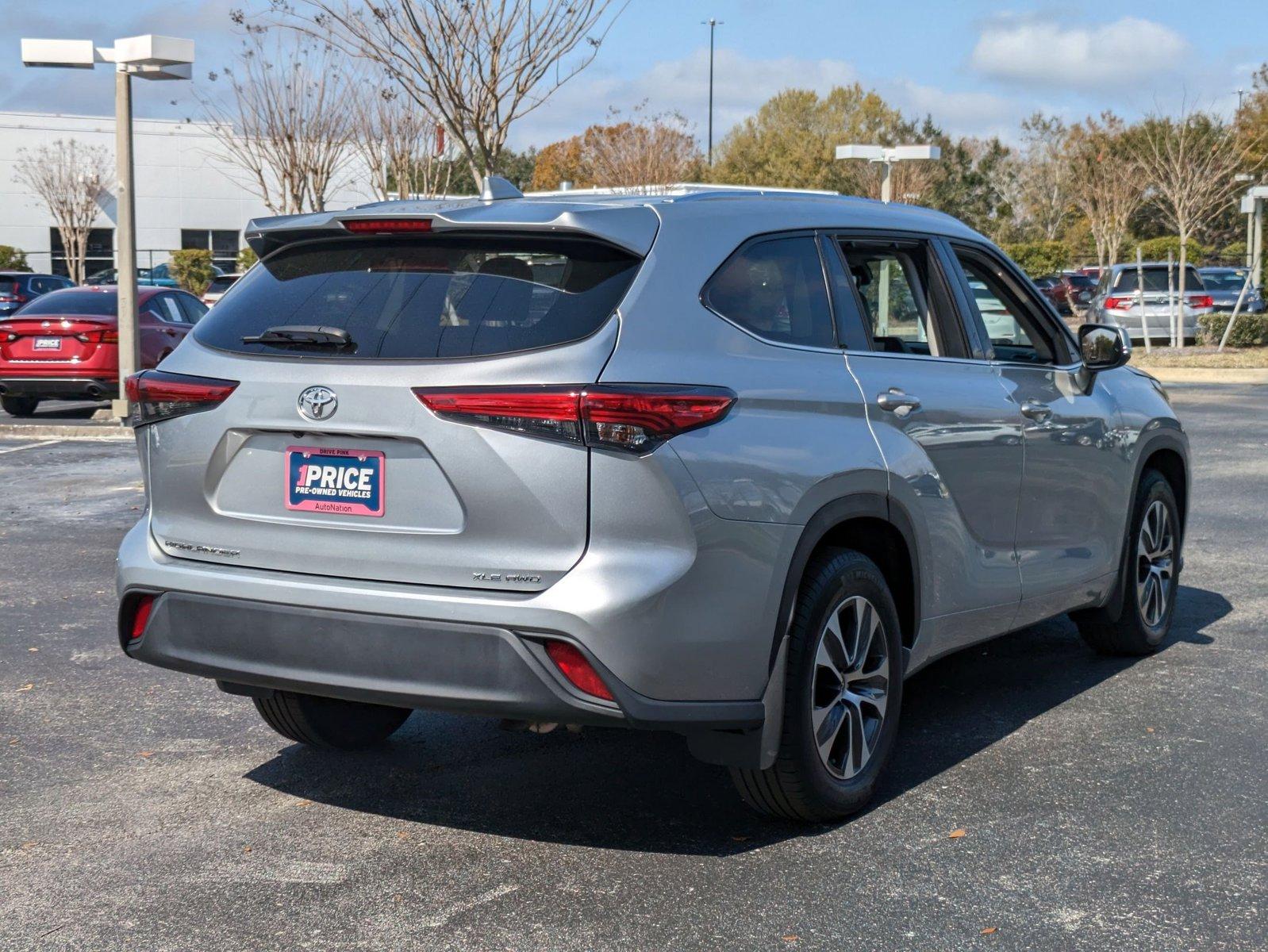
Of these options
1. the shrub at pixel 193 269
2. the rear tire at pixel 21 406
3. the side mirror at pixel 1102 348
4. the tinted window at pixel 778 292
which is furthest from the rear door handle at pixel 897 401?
the shrub at pixel 193 269

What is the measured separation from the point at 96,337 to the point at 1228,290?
25.6 m

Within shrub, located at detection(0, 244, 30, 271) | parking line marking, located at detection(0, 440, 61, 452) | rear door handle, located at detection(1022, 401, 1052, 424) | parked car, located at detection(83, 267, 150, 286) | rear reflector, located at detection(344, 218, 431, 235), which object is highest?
shrub, located at detection(0, 244, 30, 271)

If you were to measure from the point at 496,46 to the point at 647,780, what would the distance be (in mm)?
12864

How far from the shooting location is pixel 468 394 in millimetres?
3916

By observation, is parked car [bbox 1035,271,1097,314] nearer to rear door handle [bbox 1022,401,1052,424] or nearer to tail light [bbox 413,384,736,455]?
rear door handle [bbox 1022,401,1052,424]

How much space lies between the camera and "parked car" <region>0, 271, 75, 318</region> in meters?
31.7

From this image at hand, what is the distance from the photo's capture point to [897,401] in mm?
→ 4832

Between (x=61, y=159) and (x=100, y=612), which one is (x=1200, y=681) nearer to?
(x=100, y=612)

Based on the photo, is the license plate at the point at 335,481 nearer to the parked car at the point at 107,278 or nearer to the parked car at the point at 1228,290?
the parked car at the point at 1228,290

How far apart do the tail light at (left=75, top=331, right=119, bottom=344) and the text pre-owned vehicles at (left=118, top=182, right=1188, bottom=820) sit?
14.0 m

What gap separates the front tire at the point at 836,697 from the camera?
4.36m

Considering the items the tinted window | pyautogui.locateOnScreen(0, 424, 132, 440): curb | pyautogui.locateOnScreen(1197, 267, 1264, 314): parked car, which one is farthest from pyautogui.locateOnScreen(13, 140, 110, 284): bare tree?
the tinted window

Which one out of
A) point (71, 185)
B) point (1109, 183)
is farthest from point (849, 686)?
point (71, 185)

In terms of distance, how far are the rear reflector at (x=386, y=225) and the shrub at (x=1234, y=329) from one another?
2918cm
